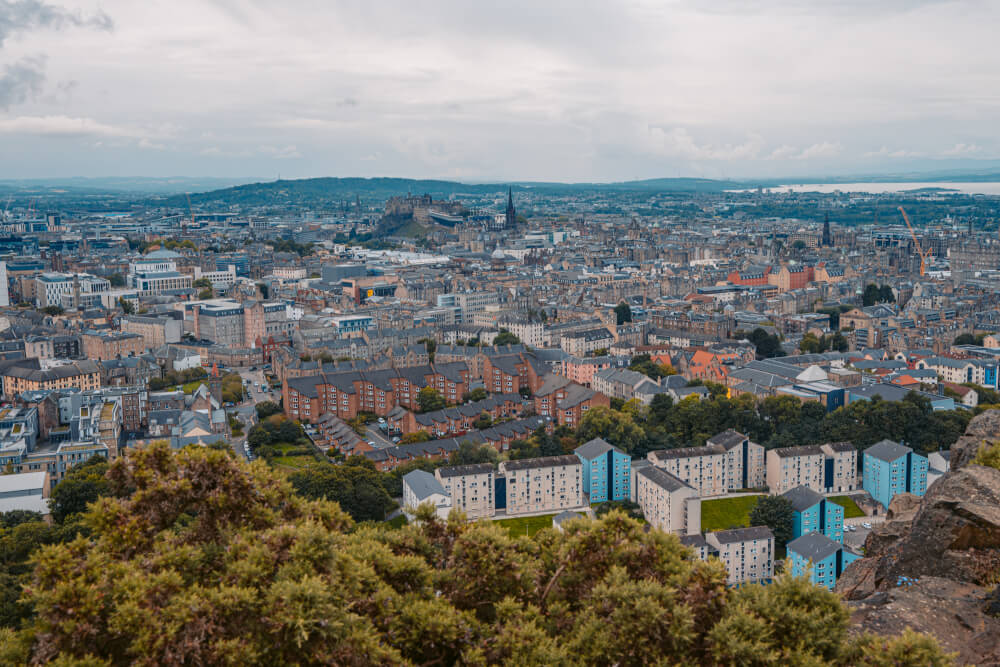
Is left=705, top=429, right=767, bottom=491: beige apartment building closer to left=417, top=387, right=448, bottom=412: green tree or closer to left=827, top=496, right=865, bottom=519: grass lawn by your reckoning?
left=827, top=496, right=865, bottom=519: grass lawn

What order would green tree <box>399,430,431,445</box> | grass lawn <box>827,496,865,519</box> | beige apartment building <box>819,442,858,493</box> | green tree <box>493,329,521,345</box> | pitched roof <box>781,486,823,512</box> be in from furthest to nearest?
green tree <box>493,329,521,345</box>
green tree <box>399,430,431,445</box>
beige apartment building <box>819,442,858,493</box>
grass lawn <box>827,496,865,519</box>
pitched roof <box>781,486,823,512</box>

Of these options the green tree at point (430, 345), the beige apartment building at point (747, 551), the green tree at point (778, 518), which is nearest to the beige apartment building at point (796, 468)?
the green tree at point (778, 518)

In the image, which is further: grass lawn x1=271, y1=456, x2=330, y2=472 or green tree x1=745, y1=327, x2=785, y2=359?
green tree x1=745, y1=327, x2=785, y2=359

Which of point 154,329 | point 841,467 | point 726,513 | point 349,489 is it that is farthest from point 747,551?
point 154,329

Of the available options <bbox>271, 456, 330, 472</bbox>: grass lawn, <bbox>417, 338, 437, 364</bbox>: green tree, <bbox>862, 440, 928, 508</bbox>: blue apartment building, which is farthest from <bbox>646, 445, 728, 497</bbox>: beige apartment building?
<bbox>417, 338, 437, 364</bbox>: green tree

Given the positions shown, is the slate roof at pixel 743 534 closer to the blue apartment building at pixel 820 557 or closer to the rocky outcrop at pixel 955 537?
the blue apartment building at pixel 820 557

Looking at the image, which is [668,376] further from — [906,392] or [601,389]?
[906,392]
